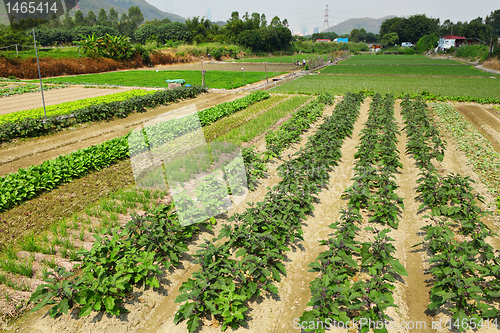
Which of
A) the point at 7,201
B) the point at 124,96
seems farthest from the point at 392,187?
the point at 124,96

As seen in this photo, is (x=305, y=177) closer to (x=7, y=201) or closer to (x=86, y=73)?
(x=7, y=201)

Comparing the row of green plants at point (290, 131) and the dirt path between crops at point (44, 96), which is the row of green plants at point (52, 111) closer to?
the dirt path between crops at point (44, 96)

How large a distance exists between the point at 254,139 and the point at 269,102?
25.1ft

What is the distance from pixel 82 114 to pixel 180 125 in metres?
6.03

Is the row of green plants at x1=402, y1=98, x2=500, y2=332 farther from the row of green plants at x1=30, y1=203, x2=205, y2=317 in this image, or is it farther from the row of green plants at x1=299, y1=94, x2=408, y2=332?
the row of green plants at x1=30, y1=203, x2=205, y2=317

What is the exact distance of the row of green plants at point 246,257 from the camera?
143 inches

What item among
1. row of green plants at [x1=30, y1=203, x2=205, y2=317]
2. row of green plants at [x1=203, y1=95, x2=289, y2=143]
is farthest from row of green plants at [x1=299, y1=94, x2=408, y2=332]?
row of green plants at [x1=203, y1=95, x2=289, y2=143]

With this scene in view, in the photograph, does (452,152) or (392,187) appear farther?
(452,152)

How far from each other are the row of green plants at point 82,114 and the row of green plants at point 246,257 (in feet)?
34.5

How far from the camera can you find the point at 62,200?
664 cm

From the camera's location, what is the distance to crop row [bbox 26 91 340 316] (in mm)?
3545

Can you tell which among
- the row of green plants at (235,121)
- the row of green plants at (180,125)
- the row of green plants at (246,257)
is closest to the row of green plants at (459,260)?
the row of green plants at (246,257)

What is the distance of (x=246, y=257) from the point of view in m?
4.34

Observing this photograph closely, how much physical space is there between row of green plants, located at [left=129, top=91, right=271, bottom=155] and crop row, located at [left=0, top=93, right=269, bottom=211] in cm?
107
